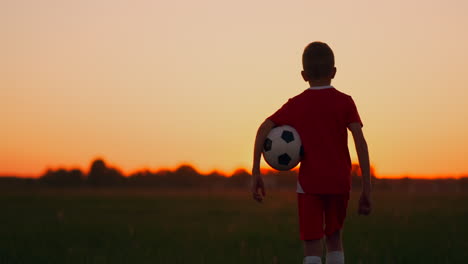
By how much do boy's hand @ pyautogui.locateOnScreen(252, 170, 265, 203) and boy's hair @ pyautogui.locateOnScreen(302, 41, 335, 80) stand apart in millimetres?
844

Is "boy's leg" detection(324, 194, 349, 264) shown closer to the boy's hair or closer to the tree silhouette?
the boy's hair

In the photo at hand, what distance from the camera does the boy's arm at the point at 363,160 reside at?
4945mm

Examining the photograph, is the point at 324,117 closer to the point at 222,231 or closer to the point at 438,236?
the point at 438,236

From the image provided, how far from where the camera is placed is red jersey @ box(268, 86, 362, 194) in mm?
4914

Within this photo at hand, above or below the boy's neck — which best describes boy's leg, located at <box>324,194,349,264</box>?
below

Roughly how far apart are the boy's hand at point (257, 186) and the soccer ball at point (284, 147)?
15 cm

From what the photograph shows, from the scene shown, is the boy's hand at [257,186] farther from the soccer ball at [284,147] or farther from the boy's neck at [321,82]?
the boy's neck at [321,82]

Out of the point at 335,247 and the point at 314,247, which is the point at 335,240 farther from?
the point at 314,247

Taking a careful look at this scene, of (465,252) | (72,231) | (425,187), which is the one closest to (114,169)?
(425,187)

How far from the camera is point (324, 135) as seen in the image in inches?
195

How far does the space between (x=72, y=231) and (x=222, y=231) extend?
2.85 m

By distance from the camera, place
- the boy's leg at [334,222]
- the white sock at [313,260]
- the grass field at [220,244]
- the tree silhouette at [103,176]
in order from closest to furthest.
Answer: the white sock at [313,260] < the boy's leg at [334,222] < the grass field at [220,244] < the tree silhouette at [103,176]

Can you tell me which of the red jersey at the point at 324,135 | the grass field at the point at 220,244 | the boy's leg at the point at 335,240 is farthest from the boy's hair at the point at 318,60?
the grass field at the point at 220,244

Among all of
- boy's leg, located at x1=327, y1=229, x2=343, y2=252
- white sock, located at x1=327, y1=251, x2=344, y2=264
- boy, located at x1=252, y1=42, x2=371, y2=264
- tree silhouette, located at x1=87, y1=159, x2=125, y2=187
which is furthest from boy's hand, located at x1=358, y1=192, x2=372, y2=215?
tree silhouette, located at x1=87, y1=159, x2=125, y2=187
